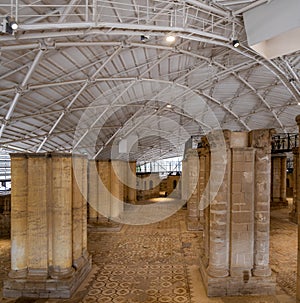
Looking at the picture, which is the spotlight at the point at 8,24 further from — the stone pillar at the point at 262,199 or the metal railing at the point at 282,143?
the metal railing at the point at 282,143

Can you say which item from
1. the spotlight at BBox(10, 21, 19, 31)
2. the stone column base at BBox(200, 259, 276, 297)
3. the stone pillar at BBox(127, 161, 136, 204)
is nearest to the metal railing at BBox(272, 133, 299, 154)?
the stone pillar at BBox(127, 161, 136, 204)

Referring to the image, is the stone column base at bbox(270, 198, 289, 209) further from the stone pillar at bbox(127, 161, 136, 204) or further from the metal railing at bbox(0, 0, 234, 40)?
the metal railing at bbox(0, 0, 234, 40)

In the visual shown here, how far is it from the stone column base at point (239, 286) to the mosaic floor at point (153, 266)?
0.17m

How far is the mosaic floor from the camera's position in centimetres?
752

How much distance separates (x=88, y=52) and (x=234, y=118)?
1997 centimetres

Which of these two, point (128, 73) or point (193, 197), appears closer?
point (193, 197)

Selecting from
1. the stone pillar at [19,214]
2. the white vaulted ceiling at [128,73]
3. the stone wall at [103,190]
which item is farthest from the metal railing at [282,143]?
the stone pillar at [19,214]

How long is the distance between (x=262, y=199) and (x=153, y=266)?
14.6ft

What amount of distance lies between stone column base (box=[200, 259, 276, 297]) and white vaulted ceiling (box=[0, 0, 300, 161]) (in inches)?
311

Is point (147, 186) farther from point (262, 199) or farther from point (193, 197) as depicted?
point (262, 199)

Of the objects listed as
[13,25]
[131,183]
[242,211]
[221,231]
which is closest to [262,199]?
[242,211]

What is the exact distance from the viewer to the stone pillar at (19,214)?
25.9 feet

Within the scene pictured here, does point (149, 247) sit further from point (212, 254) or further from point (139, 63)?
point (139, 63)

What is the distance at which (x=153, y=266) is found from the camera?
972cm
